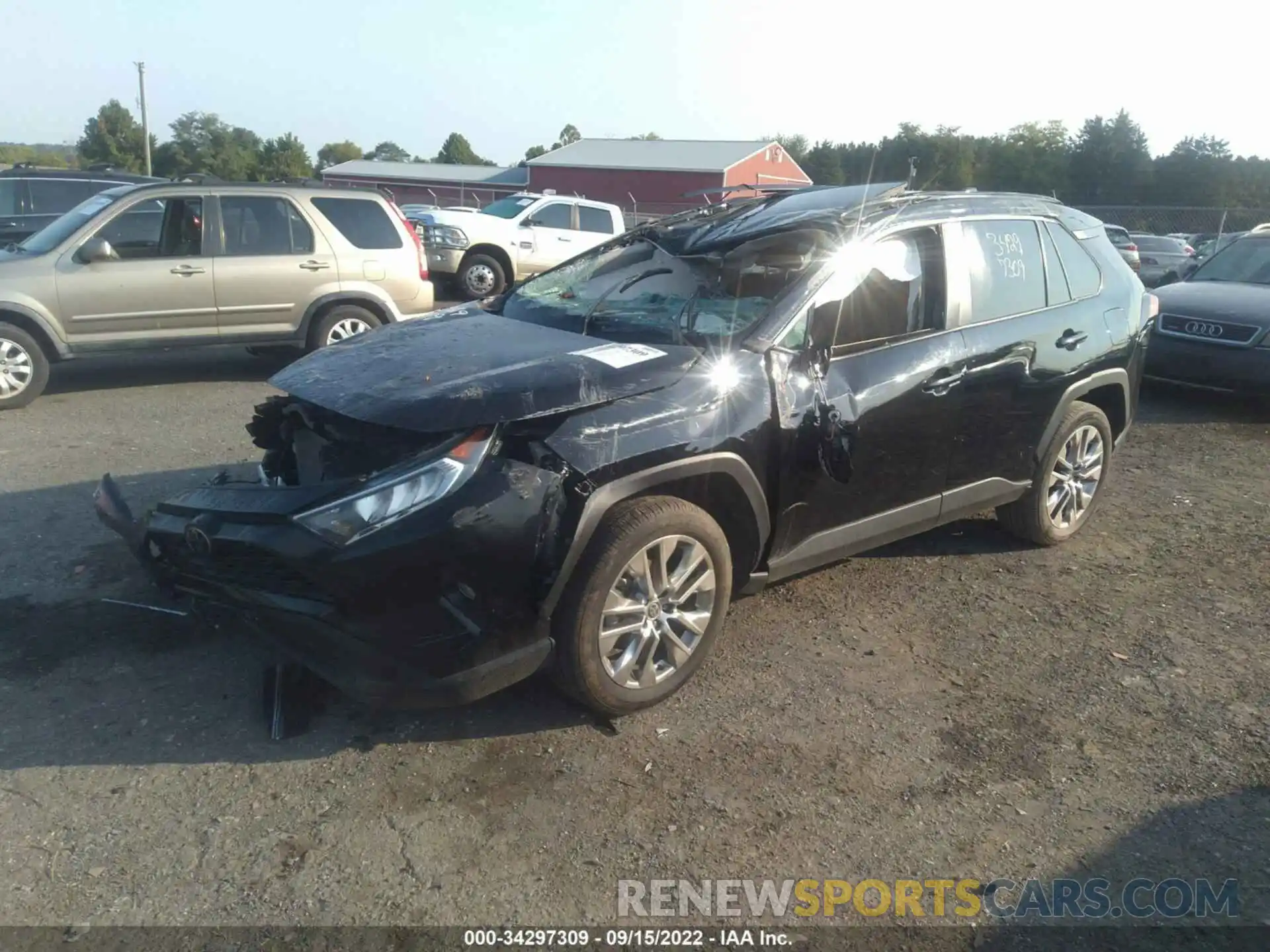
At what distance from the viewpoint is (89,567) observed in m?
4.76

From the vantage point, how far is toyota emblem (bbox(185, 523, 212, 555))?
3.29 meters

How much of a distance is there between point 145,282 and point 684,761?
274 inches

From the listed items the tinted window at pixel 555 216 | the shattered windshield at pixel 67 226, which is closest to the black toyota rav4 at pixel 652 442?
the shattered windshield at pixel 67 226

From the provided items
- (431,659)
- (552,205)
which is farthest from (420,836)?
(552,205)

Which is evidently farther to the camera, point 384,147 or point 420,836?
point 384,147

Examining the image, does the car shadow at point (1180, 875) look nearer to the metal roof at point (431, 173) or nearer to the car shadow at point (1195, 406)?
the car shadow at point (1195, 406)

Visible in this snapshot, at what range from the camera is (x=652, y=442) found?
3.49 metres

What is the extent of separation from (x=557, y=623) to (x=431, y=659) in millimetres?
457

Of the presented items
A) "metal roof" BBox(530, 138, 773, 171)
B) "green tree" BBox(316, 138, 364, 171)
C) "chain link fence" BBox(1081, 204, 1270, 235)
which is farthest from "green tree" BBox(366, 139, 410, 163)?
"chain link fence" BBox(1081, 204, 1270, 235)

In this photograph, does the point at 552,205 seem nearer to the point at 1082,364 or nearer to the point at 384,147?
the point at 1082,364

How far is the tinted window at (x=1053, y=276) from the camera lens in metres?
5.12

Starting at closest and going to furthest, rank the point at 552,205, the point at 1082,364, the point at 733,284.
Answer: the point at 733,284 → the point at 1082,364 → the point at 552,205

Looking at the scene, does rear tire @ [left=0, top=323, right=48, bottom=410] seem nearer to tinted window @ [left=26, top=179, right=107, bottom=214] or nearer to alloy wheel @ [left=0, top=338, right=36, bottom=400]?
alloy wheel @ [left=0, top=338, right=36, bottom=400]
